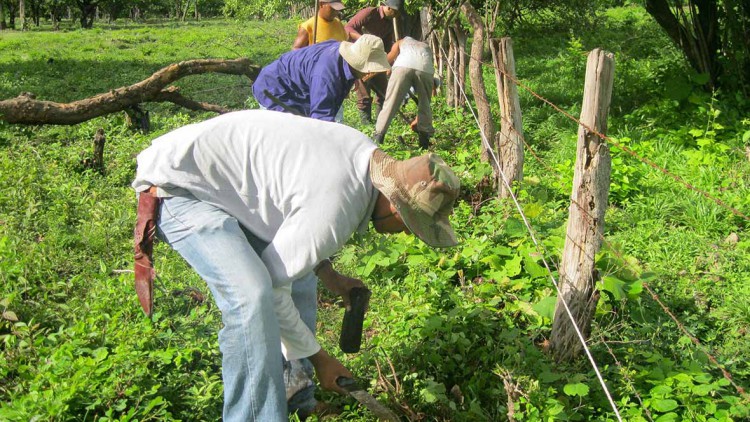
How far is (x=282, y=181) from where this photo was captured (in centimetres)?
A: 257

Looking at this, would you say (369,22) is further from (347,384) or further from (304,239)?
(304,239)

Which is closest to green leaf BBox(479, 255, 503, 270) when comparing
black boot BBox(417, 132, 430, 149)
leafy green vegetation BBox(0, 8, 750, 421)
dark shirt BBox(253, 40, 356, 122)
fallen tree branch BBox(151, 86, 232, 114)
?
leafy green vegetation BBox(0, 8, 750, 421)

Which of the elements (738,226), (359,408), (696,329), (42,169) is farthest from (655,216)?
(42,169)

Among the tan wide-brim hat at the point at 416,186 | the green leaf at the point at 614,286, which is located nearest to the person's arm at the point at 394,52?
the green leaf at the point at 614,286

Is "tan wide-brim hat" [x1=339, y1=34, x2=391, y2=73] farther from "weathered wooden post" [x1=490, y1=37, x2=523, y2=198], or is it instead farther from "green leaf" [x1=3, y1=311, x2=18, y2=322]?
"green leaf" [x1=3, y1=311, x2=18, y2=322]

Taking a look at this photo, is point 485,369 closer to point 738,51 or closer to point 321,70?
point 321,70

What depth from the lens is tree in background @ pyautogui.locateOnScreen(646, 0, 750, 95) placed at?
7559 mm

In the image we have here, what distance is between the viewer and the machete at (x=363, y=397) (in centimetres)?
287

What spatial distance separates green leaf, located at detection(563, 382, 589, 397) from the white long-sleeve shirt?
1.14 m

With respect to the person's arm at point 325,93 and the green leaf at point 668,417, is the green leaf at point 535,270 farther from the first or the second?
the person's arm at point 325,93

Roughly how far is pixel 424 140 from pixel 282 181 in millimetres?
4761

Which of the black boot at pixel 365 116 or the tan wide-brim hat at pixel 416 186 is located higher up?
the tan wide-brim hat at pixel 416 186

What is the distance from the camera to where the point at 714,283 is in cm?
448

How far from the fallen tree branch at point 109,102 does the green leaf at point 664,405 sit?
603 centimetres
